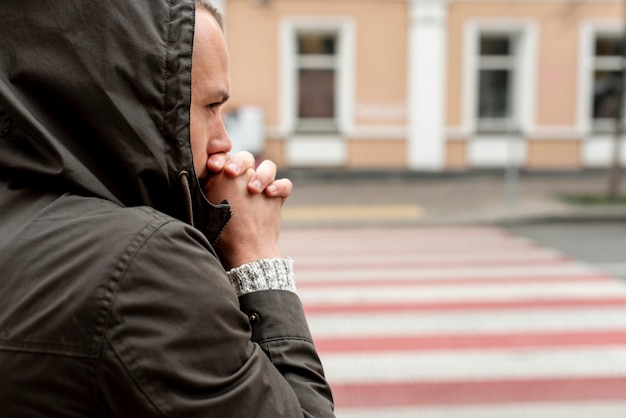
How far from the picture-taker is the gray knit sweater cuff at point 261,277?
4.38ft

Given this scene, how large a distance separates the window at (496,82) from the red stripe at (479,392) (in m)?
13.6

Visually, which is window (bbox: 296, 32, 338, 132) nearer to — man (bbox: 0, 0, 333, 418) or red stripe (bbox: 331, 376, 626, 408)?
red stripe (bbox: 331, 376, 626, 408)

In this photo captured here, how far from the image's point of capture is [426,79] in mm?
17172

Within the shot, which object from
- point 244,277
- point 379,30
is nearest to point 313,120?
point 379,30

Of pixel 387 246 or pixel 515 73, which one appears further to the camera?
pixel 515 73

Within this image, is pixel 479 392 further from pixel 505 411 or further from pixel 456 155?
pixel 456 155

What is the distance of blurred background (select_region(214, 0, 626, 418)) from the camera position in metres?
8.96

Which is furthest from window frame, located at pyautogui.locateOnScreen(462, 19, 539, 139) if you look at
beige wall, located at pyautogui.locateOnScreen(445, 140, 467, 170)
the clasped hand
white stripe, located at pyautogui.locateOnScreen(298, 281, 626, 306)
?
the clasped hand

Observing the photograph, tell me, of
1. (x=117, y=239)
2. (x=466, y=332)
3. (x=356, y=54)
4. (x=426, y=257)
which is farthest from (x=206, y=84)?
A: (x=356, y=54)

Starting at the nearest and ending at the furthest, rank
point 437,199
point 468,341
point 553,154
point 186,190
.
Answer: point 186,190 < point 468,341 < point 437,199 < point 553,154

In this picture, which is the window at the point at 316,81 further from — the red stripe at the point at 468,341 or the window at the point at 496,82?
the red stripe at the point at 468,341

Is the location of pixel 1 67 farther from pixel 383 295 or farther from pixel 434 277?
pixel 434 277

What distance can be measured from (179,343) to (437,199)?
1379cm

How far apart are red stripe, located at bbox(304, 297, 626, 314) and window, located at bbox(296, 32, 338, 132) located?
11368mm
